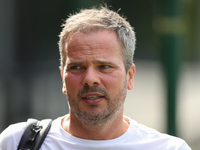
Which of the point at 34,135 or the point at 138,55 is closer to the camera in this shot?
the point at 34,135

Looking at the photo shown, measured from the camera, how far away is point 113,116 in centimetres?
256

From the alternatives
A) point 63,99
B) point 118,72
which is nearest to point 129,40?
point 118,72

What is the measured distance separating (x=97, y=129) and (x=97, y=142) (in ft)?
0.34

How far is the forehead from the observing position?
249 centimetres

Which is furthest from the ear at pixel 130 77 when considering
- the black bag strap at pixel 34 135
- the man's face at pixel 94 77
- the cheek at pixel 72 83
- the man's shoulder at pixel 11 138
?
the man's shoulder at pixel 11 138

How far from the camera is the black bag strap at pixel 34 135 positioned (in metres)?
2.45

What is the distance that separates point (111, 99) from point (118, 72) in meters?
0.21

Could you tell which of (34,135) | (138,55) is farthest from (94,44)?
(138,55)

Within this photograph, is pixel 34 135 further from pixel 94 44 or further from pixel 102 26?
pixel 102 26

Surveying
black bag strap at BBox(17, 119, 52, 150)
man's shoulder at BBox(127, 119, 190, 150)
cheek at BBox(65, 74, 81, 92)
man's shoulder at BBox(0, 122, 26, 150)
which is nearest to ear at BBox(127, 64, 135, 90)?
man's shoulder at BBox(127, 119, 190, 150)

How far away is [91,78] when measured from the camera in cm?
238

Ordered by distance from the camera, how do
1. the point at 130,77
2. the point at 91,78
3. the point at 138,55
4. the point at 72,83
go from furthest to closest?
the point at 138,55 → the point at 130,77 → the point at 72,83 → the point at 91,78

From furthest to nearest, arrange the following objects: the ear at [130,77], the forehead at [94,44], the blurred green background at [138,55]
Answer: the blurred green background at [138,55]
the ear at [130,77]
the forehead at [94,44]

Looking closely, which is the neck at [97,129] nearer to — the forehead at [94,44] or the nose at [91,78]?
the nose at [91,78]
